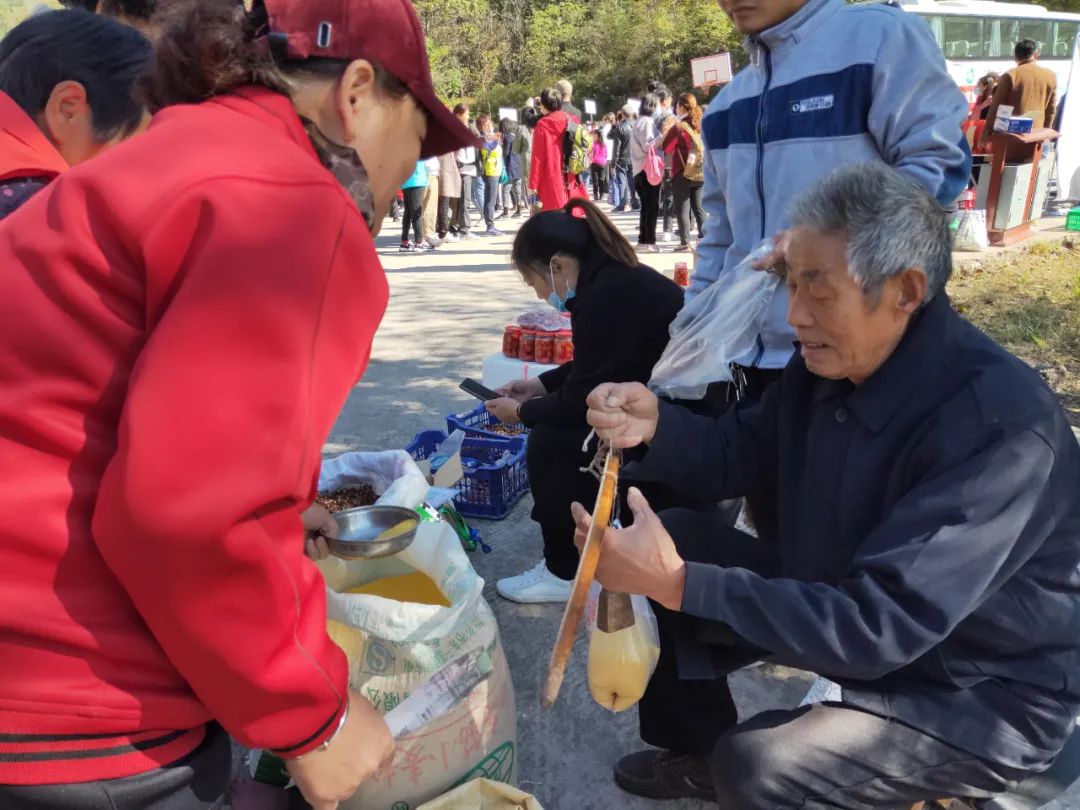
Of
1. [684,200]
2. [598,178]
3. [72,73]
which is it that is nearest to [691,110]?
[684,200]

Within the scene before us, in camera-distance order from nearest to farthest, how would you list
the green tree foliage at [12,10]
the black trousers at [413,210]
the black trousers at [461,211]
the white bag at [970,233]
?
the green tree foliage at [12,10] < the white bag at [970,233] < the black trousers at [413,210] < the black trousers at [461,211]

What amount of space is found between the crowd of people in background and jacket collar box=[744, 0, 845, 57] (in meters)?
5.26

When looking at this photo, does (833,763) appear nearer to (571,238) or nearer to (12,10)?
(571,238)

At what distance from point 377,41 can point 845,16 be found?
181cm

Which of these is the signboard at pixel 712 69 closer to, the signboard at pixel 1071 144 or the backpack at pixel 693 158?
the backpack at pixel 693 158

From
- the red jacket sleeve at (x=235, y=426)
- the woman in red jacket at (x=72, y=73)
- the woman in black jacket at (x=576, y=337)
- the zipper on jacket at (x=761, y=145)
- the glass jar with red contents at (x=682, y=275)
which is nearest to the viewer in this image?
the red jacket sleeve at (x=235, y=426)

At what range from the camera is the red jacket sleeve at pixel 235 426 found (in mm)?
861

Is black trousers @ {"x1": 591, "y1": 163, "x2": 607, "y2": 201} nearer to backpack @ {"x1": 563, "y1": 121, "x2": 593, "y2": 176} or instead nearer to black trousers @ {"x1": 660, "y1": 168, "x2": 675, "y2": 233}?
black trousers @ {"x1": 660, "y1": 168, "x2": 675, "y2": 233}

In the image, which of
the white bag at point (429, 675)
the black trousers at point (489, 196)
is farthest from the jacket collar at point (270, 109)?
the black trousers at point (489, 196)

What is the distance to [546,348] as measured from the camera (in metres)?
4.45

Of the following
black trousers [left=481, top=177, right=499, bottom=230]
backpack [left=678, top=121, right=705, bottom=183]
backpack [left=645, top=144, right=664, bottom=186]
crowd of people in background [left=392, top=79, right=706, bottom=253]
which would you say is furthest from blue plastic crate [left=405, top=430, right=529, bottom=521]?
black trousers [left=481, top=177, right=499, bottom=230]

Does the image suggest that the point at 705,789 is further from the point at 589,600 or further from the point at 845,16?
the point at 845,16

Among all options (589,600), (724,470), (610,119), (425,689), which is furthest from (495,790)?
Result: (610,119)

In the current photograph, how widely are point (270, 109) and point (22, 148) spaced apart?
4.10 feet
